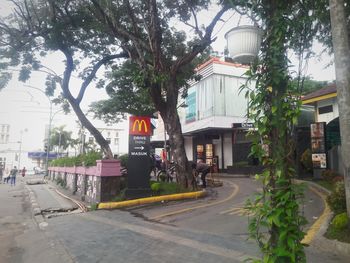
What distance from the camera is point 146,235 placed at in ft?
22.6

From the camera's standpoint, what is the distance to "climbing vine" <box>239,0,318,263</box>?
2604 millimetres

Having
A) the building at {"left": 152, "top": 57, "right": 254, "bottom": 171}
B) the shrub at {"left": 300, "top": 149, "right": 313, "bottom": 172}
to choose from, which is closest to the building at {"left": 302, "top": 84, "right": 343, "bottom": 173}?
the shrub at {"left": 300, "top": 149, "right": 313, "bottom": 172}

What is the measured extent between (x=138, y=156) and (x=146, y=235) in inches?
196

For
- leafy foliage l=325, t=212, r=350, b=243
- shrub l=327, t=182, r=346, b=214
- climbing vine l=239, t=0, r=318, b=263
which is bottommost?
leafy foliage l=325, t=212, r=350, b=243

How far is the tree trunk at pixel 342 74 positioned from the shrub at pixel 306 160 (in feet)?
38.5

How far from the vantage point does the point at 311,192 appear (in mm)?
11578

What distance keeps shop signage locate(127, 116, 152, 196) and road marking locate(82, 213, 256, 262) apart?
2.59 metres

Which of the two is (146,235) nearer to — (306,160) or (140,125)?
(140,125)

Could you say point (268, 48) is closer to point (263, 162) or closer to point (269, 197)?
point (263, 162)

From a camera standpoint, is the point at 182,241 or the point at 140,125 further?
Answer: the point at 140,125

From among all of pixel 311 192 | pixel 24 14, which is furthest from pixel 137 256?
pixel 24 14

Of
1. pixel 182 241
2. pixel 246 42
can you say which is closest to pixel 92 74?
pixel 182 241

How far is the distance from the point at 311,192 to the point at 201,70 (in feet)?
50.2

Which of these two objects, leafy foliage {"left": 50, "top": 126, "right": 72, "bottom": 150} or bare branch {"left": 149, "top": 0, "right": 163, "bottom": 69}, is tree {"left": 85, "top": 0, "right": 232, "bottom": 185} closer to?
bare branch {"left": 149, "top": 0, "right": 163, "bottom": 69}
